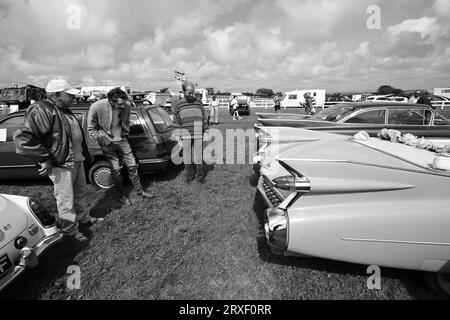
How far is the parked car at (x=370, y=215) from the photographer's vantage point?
Answer: 1755mm

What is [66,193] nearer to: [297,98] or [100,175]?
[100,175]

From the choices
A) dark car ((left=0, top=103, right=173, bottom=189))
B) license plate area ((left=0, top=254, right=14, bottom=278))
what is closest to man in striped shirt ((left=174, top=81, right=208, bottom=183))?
dark car ((left=0, top=103, right=173, bottom=189))

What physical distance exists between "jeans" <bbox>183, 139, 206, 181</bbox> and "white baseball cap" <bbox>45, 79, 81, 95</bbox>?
2087 mm

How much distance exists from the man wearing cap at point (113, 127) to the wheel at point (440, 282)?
362 centimetres

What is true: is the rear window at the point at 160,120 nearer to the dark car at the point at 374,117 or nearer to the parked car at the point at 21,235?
the dark car at the point at 374,117

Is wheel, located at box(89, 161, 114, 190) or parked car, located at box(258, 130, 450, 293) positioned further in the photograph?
wheel, located at box(89, 161, 114, 190)

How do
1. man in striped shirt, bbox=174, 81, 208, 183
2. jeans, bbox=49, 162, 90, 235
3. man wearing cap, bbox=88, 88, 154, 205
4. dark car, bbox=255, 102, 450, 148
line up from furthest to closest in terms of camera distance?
dark car, bbox=255, 102, 450, 148 → man in striped shirt, bbox=174, 81, 208, 183 → man wearing cap, bbox=88, 88, 154, 205 → jeans, bbox=49, 162, 90, 235

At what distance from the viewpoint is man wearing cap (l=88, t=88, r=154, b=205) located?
350 cm

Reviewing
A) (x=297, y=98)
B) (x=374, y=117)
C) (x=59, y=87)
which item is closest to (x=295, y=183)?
(x=59, y=87)

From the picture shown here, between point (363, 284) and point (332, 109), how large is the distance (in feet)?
14.4

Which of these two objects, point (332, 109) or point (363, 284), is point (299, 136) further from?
point (332, 109)

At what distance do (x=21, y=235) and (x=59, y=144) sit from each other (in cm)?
90

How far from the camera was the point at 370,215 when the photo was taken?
1.79m

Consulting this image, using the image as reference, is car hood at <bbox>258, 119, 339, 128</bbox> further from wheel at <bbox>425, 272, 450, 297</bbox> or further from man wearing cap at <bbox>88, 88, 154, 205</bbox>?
wheel at <bbox>425, 272, 450, 297</bbox>
